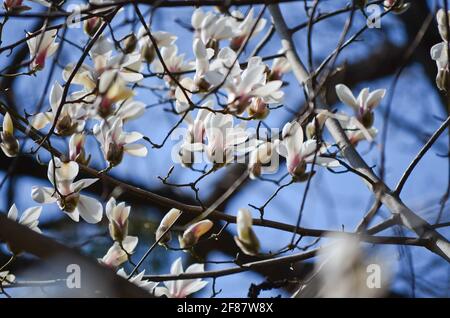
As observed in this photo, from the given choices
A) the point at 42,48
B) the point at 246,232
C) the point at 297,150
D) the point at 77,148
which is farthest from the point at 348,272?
the point at 42,48

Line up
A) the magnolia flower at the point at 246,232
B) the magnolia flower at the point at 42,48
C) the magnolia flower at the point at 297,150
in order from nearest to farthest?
the magnolia flower at the point at 246,232 → the magnolia flower at the point at 297,150 → the magnolia flower at the point at 42,48

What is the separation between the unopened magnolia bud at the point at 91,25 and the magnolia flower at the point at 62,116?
153 mm

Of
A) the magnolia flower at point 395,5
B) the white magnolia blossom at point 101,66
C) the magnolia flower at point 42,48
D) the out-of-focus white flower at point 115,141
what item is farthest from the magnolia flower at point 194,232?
the magnolia flower at point 395,5

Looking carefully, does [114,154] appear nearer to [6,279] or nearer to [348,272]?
[6,279]

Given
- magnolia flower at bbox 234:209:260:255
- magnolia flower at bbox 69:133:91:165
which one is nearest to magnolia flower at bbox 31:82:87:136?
magnolia flower at bbox 69:133:91:165

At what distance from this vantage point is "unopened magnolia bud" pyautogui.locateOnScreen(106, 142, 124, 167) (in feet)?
3.86

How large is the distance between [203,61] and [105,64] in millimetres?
143

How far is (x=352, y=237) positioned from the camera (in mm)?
1062

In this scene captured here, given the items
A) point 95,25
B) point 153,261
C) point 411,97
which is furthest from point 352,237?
point 411,97

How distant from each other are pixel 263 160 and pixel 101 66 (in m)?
0.28

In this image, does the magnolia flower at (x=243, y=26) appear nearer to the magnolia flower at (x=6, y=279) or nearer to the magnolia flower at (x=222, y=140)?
the magnolia flower at (x=222, y=140)

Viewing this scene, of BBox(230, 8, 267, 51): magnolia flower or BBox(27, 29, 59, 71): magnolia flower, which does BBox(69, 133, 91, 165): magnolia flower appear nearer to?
BBox(27, 29, 59, 71): magnolia flower

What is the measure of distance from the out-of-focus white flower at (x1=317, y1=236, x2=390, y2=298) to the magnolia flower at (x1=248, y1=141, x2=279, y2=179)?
0.14 meters

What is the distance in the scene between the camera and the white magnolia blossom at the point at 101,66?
3.91 feet
